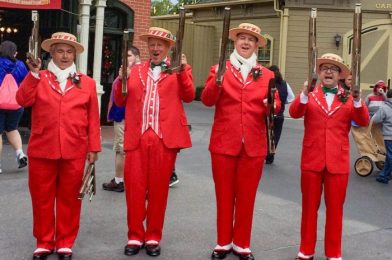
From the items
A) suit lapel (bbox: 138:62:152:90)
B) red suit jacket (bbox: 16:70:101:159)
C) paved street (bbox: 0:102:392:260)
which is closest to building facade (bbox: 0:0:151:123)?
paved street (bbox: 0:102:392:260)

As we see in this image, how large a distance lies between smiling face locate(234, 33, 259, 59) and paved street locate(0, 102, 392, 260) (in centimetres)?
171

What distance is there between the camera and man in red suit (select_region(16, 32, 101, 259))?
4426mm

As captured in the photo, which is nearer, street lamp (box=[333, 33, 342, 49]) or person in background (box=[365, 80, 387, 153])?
person in background (box=[365, 80, 387, 153])

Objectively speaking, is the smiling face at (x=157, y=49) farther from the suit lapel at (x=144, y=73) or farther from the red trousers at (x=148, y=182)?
the red trousers at (x=148, y=182)

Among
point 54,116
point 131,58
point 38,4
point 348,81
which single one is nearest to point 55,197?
point 54,116

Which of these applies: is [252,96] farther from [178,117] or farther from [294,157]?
[294,157]

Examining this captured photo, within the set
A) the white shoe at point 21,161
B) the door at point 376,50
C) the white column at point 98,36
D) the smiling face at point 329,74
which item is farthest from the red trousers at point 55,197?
the door at point 376,50

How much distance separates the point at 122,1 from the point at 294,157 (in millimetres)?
5083

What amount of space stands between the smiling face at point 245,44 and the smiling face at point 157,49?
1.98 feet

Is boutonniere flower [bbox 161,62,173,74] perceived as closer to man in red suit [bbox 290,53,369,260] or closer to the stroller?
man in red suit [bbox 290,53,369,260]

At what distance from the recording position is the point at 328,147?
4.58 meters

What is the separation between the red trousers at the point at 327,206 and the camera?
4.61 metres

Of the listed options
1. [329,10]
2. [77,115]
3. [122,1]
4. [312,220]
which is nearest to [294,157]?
[122,1]

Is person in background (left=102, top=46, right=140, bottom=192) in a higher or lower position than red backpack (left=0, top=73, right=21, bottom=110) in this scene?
lower
